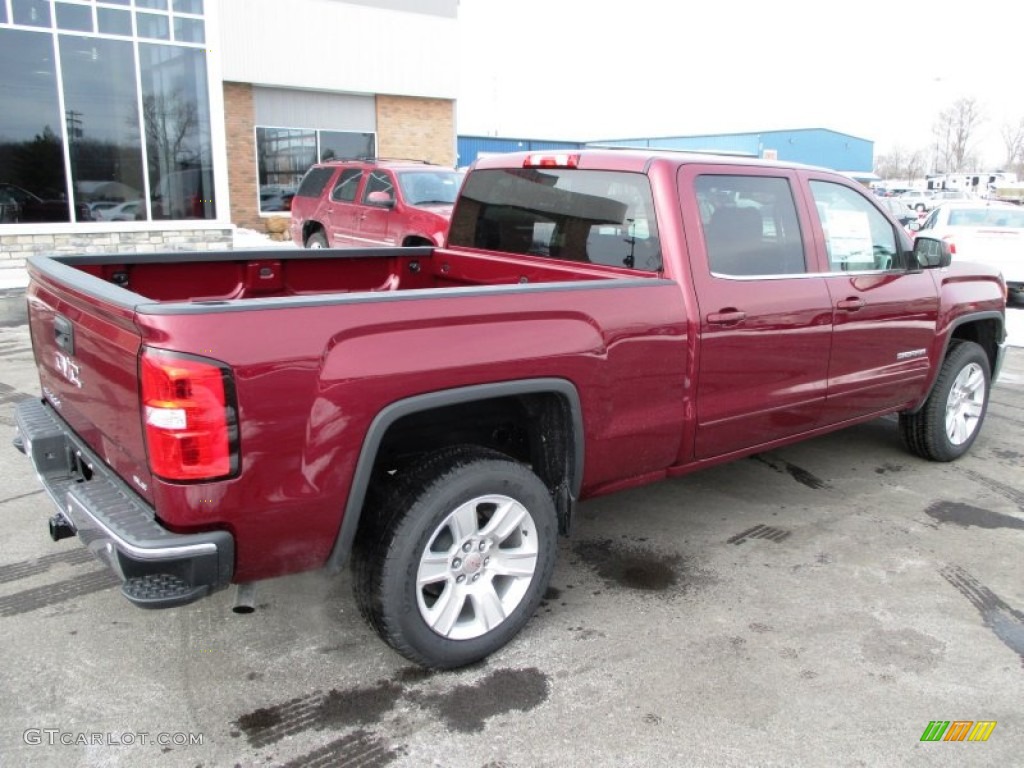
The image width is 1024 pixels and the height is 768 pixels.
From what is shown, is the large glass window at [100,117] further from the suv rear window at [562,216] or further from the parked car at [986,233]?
the parked car at [986,233]

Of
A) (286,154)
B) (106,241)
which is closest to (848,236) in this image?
(106,241)

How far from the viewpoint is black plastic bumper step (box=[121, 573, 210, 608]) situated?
2.42 m

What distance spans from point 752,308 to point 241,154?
A: 18130 mm

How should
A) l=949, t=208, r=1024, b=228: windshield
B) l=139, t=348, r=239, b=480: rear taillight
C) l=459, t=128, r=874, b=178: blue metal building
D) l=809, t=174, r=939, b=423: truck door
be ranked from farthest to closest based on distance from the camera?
l=459, t=128, r=874, b=178: blue metal building
l=949, t=208, r=1024, b=228: windshield
l=809, t=174, r=939, b=423: truck door
l=139, t=348, r=239, b=480: rear taillight

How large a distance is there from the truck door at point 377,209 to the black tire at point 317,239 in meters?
1.44

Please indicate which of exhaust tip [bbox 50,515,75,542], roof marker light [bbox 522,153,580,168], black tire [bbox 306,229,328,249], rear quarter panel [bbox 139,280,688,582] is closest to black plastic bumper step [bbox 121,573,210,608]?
rear quarter panel [bbox 139,280,688,582]

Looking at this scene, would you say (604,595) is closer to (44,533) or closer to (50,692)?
(50,692)

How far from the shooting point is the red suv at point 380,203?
10836mm

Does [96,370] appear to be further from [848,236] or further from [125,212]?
[125,212]

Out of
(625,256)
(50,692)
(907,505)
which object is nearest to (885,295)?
(907,505)

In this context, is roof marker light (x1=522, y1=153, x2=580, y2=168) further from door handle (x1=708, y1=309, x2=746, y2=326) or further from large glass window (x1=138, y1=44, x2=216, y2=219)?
large glass window (x1=138, y1=44, x2=216, y2=219)

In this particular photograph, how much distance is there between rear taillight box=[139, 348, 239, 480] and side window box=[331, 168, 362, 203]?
33.2 feet

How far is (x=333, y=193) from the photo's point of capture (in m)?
12.6

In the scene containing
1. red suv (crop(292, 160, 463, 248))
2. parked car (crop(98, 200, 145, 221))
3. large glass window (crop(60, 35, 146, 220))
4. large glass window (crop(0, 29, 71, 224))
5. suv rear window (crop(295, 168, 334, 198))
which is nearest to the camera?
red suv (crop(292, 160, 463, 248))
